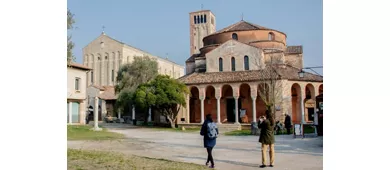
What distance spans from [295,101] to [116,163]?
11.7 m

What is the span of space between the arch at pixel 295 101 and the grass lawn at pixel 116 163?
9.22 meters

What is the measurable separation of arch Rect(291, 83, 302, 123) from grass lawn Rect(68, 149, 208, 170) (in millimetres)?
9221

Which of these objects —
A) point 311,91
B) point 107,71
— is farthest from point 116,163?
point 107,71

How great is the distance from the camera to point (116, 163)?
19.9ft

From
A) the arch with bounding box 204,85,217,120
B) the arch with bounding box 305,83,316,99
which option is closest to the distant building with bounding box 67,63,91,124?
the arch with bounding box 305,83,316,99

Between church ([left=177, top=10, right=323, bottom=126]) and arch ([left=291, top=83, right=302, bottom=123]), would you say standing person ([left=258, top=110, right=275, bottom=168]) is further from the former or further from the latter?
church ([left=177, top=10, right=323, bottom=126])

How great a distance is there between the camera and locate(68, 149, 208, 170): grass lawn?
5.77 m

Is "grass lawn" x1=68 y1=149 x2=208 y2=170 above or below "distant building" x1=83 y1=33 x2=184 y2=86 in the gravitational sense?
below

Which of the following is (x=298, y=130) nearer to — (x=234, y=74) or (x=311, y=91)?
(x=311, y=91)

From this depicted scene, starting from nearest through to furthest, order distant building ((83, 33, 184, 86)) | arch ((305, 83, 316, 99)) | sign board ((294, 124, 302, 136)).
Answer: sign board ((294, 124, 302, 136)), arch ((305, 83, 316, 99)), distant building ((83, 33, 184, 86))

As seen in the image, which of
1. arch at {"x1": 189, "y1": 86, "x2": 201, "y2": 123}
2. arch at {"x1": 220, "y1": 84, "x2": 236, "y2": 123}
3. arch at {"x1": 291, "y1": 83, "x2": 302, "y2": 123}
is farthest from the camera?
arch at {"x1": 189, "y1": 86, "x2": 201, "y2": 123}
